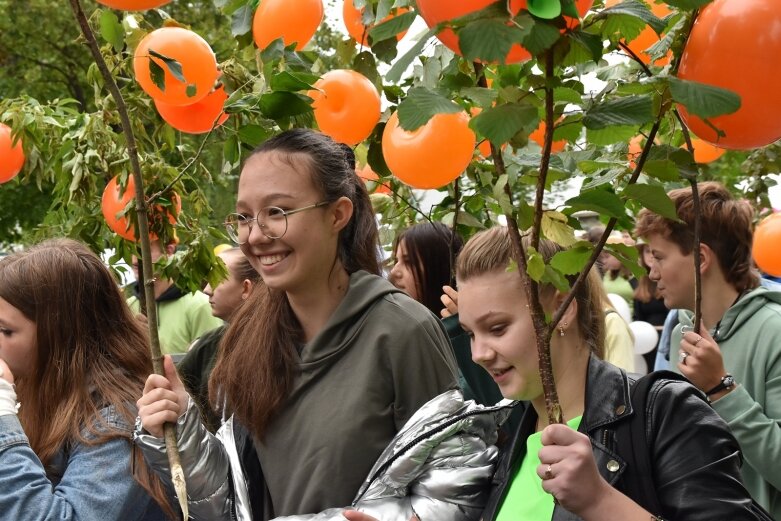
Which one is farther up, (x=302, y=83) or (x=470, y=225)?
(x=302, y=83)

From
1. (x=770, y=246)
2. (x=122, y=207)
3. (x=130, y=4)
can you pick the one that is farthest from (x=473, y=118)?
(x=770, y=246)

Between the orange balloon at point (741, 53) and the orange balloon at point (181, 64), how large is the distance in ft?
5.14

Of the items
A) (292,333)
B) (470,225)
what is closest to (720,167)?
(470,225)

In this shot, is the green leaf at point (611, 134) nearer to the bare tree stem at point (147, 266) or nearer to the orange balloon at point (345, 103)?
the bare tree stem at point (147, 266)

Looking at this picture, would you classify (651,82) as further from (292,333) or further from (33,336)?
(33,336)

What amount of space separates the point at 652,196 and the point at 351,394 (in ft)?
3.43

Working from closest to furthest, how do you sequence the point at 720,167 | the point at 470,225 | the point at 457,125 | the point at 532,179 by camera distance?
the point at 532,179, the point at 457,125, the point at 470,225, the point at 720,167

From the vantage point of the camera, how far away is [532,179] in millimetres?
1916

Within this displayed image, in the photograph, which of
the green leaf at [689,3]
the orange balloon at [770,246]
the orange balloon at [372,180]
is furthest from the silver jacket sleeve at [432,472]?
the orange balloon at [770,246]

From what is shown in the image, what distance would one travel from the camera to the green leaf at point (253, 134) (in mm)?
2500

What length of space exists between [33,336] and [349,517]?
3.74 feet

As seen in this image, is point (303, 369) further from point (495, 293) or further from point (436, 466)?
point (495, 293)

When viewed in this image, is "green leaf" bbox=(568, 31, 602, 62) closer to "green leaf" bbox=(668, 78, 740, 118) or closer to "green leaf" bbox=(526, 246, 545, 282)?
"green leaf" bbox=(668, 78, 740, 118)

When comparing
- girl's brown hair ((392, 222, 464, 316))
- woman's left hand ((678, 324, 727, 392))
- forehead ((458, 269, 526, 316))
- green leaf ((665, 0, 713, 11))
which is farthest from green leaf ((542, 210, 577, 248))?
girl's brown hair ((392, 222, 464, 316))
